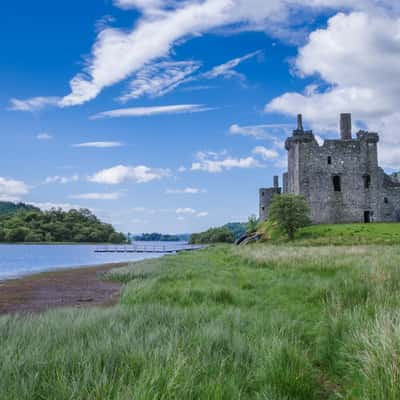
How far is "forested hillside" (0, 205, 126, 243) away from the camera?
113 m

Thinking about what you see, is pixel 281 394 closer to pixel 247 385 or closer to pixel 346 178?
pixel 247 385

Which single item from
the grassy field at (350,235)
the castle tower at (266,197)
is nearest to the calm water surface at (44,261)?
the castle tower at (266,197)

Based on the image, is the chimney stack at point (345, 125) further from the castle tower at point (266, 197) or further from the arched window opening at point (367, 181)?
the castle tower at point (266, 197)

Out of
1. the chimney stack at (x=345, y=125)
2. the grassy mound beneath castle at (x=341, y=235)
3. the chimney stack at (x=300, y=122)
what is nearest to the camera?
the grassy mound beneath castle at (x=341, y=235)

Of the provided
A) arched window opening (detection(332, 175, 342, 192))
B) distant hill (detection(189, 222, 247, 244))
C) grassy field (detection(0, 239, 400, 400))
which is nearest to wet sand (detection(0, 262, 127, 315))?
grassy field (detection(0, 239, 400, 400))

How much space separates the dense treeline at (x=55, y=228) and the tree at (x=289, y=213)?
90.1 meters

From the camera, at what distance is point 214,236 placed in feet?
345

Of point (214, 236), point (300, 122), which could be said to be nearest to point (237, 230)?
point (214, 236)

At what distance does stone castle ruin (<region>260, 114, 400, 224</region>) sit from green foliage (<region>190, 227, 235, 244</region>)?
5425cm

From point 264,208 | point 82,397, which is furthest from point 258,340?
point 264,208

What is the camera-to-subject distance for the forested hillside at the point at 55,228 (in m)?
113

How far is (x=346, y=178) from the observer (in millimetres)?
48281

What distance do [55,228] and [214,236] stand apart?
168 ft

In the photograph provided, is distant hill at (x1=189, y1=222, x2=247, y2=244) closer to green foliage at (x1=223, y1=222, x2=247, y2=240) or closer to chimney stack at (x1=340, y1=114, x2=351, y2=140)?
green foliage at (x1=223, y1=222, x2=247, y2=240)
